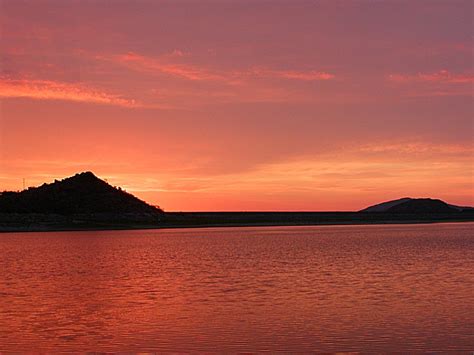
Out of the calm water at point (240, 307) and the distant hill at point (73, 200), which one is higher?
the distant hill at point (73, 200)

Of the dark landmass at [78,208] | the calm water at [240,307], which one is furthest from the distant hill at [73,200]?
the calm water at [240,307]

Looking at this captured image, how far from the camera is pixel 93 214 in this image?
182 m

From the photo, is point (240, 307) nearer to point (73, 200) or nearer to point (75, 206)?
Result: point (75, 206)

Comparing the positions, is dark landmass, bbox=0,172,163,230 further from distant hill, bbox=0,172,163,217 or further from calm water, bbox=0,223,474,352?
calm water, bbox=0,223,474,352

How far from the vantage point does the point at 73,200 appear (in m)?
188

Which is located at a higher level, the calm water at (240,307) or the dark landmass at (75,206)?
the dark landmass at (75,206)

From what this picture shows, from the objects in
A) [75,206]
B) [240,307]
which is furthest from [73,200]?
[240,307]

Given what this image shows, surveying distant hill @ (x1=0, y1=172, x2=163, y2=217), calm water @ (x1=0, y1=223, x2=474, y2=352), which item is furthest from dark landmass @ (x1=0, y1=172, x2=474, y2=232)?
calm water @ (x1=0, y1=223, x2=474, y2=352)

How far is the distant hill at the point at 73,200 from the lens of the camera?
183000 mm

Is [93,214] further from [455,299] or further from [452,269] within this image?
[455,299]

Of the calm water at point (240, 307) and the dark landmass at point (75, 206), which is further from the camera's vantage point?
the dark landmass at point (75, 206)

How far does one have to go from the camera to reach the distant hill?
18300 centimetres

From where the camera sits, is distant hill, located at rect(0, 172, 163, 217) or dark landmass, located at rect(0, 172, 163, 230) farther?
distant hill, located at rect(0, 172, 163, 217)

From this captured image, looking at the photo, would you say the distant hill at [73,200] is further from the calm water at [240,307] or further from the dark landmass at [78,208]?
the calm water at [240,307]
